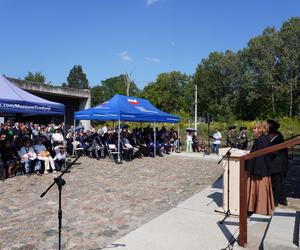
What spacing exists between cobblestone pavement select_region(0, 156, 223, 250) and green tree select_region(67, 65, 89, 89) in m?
108

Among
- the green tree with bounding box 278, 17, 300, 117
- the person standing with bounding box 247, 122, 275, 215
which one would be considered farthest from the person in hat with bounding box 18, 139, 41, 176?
the green tree with bounding box 278, 17, 300, 117

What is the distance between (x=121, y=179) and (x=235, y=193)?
471 cm

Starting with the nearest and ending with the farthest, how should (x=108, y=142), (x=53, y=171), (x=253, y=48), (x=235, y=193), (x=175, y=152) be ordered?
1. (x=235, y=193)
2. (x=53, y=171)
3. (x=108, y=142)
4. (x=175, y=152)
5. (x=253, y=48)

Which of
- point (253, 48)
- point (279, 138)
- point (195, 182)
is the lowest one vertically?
point (195, 182)

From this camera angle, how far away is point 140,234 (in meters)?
5.16

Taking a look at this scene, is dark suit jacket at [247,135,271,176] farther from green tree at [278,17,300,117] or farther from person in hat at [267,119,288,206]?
green tree at [278,17,300,117]

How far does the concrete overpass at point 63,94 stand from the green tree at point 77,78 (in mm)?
78688

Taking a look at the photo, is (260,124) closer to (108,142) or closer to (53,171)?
(53,171)

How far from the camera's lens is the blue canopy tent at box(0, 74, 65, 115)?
10.1 m

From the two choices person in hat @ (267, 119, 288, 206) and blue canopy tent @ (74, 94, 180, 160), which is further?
blue canopy tent @ (74, 94, 180, 160)

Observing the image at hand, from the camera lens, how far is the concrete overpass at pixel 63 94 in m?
28.8

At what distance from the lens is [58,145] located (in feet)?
43.7

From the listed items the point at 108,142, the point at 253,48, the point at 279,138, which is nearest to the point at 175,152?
the point at 108,142

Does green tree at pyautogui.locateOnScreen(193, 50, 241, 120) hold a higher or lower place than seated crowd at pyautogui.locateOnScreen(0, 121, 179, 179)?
higher
